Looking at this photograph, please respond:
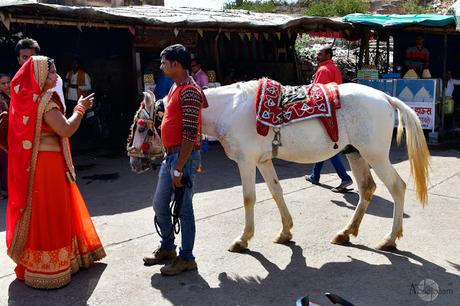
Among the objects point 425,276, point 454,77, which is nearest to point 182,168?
point 425,276

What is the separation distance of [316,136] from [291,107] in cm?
33

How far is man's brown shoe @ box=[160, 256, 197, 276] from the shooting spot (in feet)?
12.1

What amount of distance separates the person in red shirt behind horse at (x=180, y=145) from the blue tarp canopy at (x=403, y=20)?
295 inches

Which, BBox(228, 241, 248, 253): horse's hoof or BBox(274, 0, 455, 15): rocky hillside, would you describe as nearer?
BBox(228, 241, 248, 253): horse's hoof

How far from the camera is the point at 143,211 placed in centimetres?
539

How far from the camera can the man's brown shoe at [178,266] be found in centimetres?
368

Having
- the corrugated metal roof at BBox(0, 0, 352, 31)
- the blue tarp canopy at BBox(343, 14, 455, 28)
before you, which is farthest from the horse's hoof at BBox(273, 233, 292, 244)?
the blue tarp canopy at BBox(343, 14, 455, 28)

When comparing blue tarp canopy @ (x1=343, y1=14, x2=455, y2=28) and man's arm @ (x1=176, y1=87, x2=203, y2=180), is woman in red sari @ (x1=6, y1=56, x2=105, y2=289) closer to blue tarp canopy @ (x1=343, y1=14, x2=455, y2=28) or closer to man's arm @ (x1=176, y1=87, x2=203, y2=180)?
man's arm @ (x1=176, y1=87, x2=203, y2=180)

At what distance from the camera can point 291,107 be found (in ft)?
13.1

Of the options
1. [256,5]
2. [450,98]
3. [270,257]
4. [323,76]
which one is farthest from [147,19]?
[256,5]

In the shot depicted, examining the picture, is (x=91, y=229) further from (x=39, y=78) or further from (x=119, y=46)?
(x=119, y=46)

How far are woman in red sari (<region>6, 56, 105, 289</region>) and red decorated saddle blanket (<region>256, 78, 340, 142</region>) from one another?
1.39 meters

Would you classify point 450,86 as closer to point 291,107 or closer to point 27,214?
point 291,107

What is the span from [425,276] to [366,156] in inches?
42.5
